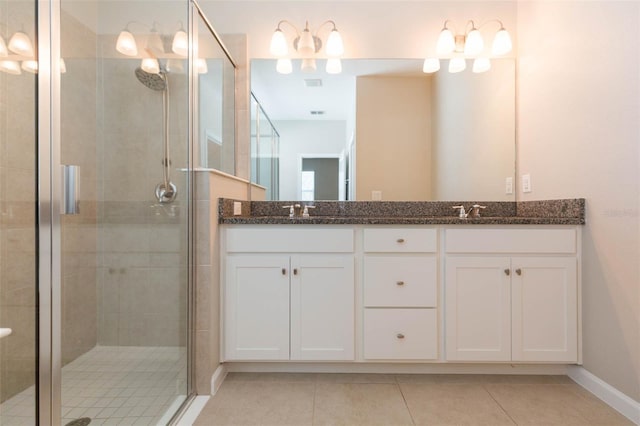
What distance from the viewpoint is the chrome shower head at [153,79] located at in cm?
167

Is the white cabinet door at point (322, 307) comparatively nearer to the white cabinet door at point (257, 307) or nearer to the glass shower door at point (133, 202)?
the white cabinet door at point (257, 307)

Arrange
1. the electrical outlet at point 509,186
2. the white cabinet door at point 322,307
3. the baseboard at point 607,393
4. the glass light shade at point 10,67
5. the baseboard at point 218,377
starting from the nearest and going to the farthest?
the glass light shade at point 10,67 < the baseboard at point 607,393 < the baseboard at point 218,377 < the white cabinet door at point 322,307 < the electrical outlet at point 509,186

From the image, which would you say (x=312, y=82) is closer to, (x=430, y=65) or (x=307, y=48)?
(x=307, y=48)

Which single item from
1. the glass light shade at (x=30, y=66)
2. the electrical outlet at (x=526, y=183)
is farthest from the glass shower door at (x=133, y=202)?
the electrical outlet at (x=526, y=183)

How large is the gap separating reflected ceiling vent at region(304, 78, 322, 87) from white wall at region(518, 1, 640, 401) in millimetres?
1389

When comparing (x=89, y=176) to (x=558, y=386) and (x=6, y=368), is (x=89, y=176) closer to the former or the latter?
(x=6, y=368)

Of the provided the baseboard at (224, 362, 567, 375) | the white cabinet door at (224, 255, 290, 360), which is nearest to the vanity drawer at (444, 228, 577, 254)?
the baseboard at (224, 362, 567, 375)

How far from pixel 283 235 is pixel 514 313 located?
1.29m

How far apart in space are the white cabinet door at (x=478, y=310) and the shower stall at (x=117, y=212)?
134cm

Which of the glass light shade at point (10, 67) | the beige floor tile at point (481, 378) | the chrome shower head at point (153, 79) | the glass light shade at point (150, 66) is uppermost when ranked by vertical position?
the glass light shade at point (150, 66)

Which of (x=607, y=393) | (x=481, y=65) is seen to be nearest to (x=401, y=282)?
(x=607, y=393)

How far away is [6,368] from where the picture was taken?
1.16 m

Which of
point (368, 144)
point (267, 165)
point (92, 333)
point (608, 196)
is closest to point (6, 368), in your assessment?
point (92, 333)

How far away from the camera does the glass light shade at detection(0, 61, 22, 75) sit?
3.58 ft
